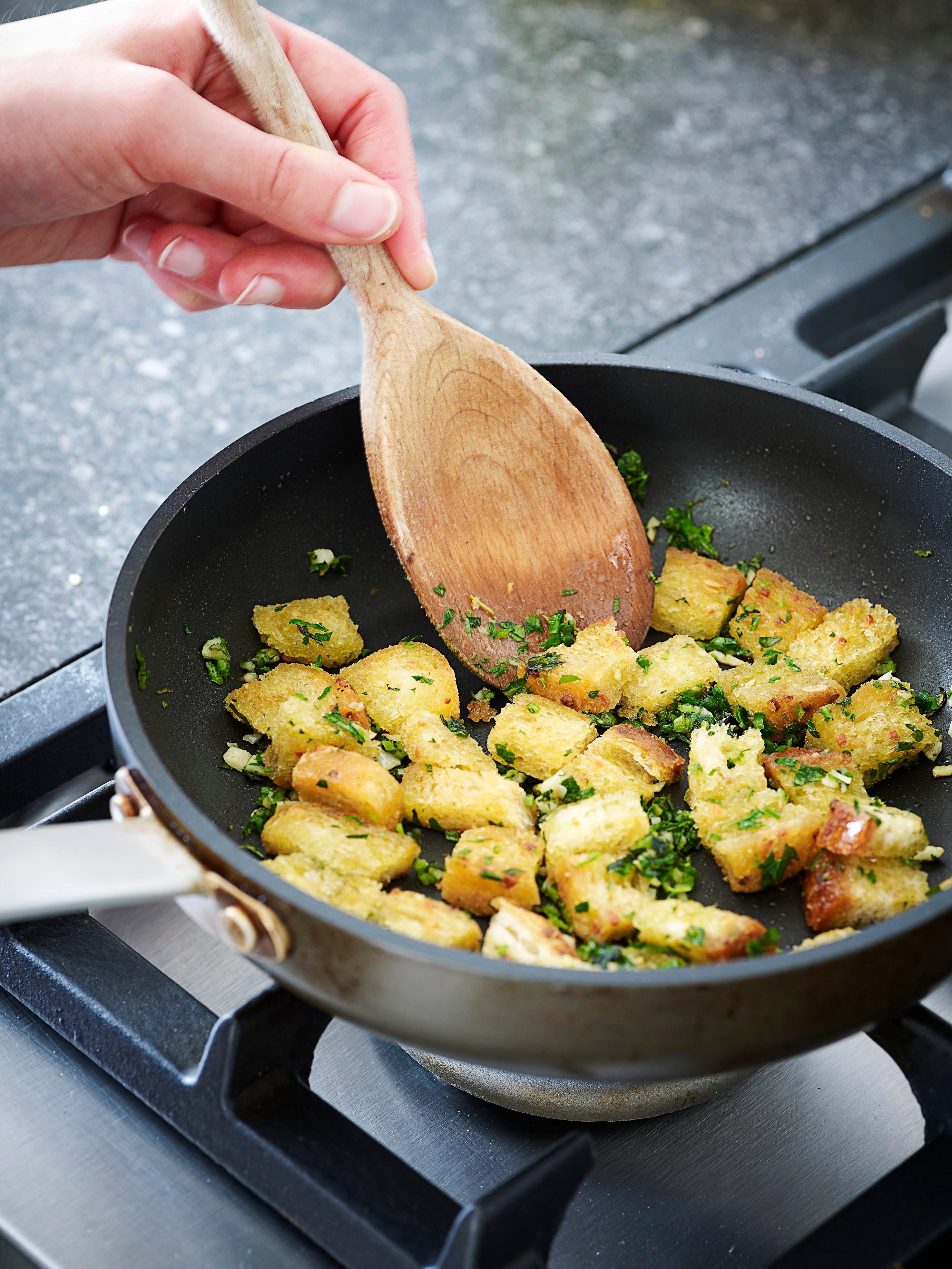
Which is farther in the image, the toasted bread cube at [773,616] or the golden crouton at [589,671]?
the toasted bread cube at [773,616]

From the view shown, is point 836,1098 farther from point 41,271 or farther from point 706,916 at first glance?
point 41,271

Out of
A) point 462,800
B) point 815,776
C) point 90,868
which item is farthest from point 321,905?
point 815,776

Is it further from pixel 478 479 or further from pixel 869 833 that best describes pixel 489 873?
pixel 478 479

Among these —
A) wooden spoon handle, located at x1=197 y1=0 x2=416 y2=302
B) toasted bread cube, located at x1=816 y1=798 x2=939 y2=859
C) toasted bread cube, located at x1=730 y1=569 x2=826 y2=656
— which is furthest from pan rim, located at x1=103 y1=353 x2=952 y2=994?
toasted bread cube, located at x1=730 y1=569 x2=826 y2=656

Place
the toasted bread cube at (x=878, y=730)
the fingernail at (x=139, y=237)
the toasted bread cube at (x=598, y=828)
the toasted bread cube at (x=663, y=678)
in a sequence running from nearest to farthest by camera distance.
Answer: the toasted bread cube at (x=598, y=828) → the toasted bread cube at (x=878, y=730) → the toasted bread cube at (x=663, y=678) → the fingernail at (x=139, y=237)

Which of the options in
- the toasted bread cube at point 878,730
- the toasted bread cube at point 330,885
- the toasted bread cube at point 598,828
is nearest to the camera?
the toasted bread cube at point 330,885

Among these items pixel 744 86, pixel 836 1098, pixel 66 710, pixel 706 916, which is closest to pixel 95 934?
pixel 66 710

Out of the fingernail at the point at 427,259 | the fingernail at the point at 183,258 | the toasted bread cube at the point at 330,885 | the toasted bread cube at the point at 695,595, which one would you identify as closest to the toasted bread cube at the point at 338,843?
the toasted bread cube at the point at 330,885

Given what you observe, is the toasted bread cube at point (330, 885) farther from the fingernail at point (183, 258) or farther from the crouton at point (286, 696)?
the fingernail at point (183, 258)
